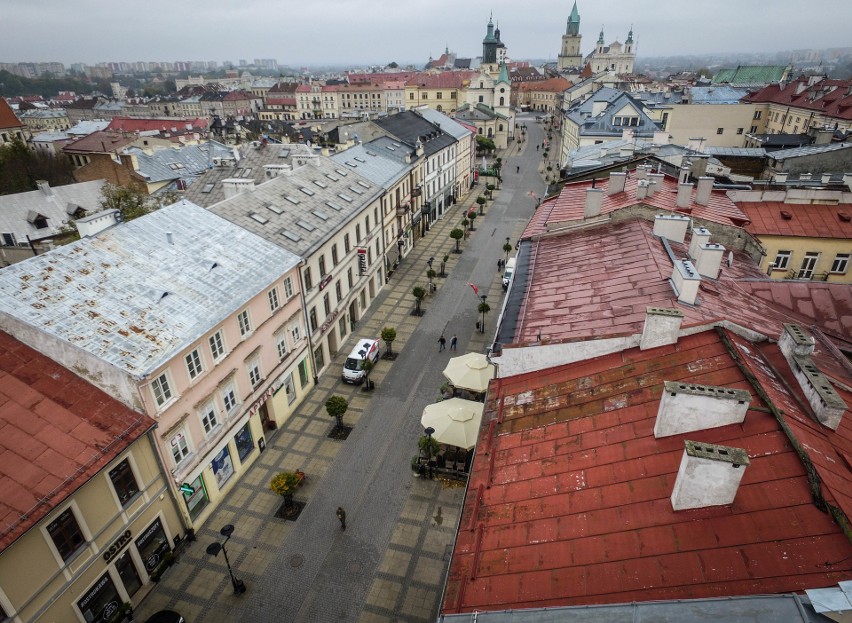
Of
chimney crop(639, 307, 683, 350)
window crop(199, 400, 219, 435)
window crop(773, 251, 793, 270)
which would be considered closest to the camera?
chimney crop(639, 307, 683, 350)

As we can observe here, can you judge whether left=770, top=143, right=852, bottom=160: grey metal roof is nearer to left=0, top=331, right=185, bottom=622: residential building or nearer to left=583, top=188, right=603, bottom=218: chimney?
left=583, top=188, right=603, bottom=218: chimney

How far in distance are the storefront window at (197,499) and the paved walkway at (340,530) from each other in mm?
864

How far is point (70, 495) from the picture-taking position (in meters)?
15.0

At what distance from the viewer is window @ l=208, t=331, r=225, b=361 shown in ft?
70.1

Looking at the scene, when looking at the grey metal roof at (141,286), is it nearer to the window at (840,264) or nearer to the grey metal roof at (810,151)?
the window at (840,264)

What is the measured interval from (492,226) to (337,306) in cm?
3067

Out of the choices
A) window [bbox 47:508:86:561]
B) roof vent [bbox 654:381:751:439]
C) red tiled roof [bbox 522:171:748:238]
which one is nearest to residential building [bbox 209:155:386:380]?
red tiled roof [bbox 522:171:748:238]

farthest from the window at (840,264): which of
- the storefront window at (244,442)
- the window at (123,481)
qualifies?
the window at (123,481)

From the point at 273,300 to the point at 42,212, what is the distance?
32989 mm

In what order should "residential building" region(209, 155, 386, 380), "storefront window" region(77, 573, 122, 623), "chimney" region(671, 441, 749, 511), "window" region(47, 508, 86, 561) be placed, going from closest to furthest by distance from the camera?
"chimney" region(671, 441, 749, 511), "window" region(47, 508, 86, 561), "storefront window" region(77, 573, 122, 623), "residential building" region(209, 155, 386, 380)

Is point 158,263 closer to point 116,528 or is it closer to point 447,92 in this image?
point 116,528

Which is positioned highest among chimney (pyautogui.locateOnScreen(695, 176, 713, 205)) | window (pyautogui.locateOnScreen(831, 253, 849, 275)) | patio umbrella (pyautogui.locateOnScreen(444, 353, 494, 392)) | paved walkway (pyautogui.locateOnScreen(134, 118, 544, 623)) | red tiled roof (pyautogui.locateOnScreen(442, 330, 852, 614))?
chimney (pyautogui.locateOnScreen(695, 176, 713, 205))

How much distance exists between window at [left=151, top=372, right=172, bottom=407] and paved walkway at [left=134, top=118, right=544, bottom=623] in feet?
23.1

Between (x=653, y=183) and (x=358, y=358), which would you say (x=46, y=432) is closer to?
(x=358, y=358)
